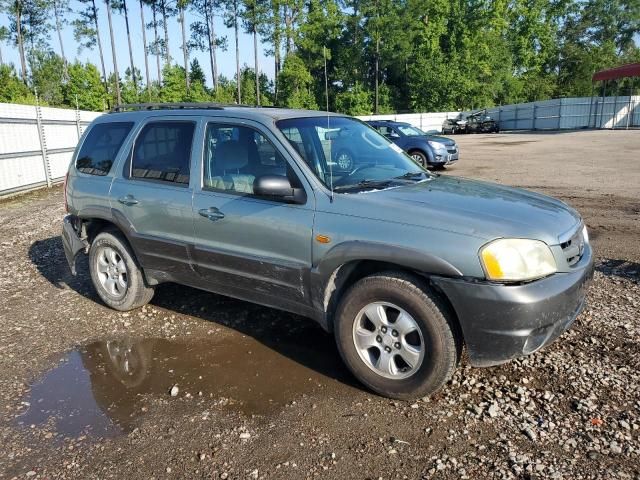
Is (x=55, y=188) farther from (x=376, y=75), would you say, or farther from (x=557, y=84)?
(x=557, y=84)

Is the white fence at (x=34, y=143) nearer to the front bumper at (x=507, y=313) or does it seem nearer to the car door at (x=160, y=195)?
the car door at (x=160, y=195)

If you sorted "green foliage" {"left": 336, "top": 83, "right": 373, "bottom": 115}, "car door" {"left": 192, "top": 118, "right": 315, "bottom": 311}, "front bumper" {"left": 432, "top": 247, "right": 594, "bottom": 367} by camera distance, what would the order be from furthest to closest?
"green foliage" {"left": 336, "top": 83, "right": 373, "bottom": 115} → "car door" {"left": 192, "top": 118, "right": 315, "bottom": 311} → "front bumper" {"left": 432, "top": 247, "right": 594, "bottom": 367}

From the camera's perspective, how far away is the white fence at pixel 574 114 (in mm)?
41469

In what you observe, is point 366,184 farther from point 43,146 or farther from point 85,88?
point 85,88

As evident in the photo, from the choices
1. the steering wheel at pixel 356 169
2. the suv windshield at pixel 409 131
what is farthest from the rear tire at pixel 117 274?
the suv windshield at pixel 409 131

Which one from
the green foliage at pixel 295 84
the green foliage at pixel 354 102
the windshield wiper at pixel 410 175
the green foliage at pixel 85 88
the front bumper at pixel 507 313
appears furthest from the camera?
the green foliage at pixel 354 102

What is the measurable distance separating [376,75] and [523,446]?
60.7 metres

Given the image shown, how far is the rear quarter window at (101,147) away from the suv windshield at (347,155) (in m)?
1.88

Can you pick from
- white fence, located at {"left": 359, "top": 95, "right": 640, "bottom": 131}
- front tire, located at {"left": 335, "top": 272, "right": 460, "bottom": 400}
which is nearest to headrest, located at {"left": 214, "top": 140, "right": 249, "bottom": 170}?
front tire, located at {"left": 335, "top": 272, "right": 460, "bottom": 400}

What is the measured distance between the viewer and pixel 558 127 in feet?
142

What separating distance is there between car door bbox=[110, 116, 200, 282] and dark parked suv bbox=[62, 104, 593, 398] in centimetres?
1

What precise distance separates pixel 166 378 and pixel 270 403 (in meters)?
Result: 0.92

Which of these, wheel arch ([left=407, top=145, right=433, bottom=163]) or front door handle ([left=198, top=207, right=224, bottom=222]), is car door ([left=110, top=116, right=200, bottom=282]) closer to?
front door handle ([left=198, top=207, right=224, bottom=222])

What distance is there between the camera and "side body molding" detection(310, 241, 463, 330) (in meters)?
3.15
